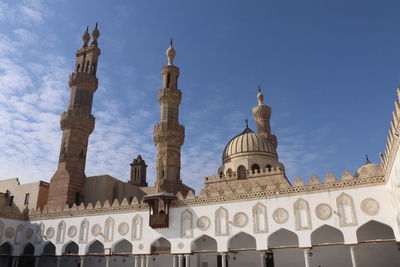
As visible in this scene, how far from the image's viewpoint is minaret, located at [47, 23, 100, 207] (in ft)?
96.5

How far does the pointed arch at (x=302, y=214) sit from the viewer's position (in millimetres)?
19047

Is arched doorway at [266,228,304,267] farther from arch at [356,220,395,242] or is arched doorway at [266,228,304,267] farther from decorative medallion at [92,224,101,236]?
decorative medallion at [92,224,101,236]

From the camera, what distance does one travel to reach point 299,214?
19438 millimetres

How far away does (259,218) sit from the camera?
20.3 meters

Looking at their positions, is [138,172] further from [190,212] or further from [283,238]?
[283,238]

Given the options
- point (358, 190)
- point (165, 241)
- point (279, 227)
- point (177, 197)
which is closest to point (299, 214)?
point (279, 227)

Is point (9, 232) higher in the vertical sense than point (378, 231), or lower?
higher

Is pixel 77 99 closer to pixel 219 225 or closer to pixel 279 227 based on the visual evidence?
pixel 219 225

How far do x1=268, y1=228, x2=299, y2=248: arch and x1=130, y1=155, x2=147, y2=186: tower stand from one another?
1264 inches

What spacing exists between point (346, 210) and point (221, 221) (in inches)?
282

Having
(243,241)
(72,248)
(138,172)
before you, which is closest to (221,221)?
(243,241)

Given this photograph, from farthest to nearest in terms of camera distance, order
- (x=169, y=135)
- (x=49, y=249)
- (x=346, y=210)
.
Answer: (x=49, y=249) → (x=169, y=135) → (x=346, y=210)

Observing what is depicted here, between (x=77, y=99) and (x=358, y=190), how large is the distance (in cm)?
2522

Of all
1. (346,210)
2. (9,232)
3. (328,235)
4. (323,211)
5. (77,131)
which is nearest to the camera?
(346,210)
